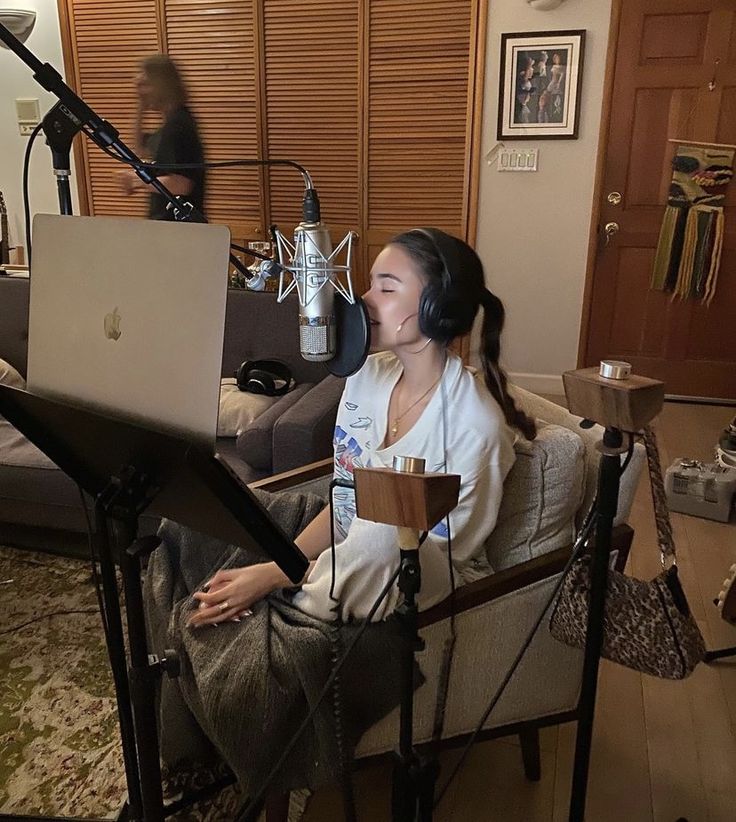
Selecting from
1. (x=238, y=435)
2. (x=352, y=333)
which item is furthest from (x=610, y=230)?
(x=352, y=333)

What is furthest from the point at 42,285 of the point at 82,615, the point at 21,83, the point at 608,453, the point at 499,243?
the point at 21,83

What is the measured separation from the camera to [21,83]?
432 centimetres

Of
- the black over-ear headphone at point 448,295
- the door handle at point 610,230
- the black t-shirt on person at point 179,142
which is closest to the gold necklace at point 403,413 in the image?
the black over-ear headphone at point 448,295

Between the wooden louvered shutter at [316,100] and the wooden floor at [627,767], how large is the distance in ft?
8.65

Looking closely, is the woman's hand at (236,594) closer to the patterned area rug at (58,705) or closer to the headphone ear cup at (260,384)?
the patterned area rug at (58,705)

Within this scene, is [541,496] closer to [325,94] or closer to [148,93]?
[148,93]

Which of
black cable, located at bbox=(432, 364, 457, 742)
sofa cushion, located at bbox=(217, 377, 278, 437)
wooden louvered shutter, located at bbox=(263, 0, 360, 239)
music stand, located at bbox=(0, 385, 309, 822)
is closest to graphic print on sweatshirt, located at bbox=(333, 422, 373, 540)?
black cable, located at bbox=(432, 364, 457, 742)

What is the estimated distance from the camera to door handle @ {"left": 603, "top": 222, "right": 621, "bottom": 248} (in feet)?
12.0

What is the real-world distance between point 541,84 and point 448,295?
2.86m

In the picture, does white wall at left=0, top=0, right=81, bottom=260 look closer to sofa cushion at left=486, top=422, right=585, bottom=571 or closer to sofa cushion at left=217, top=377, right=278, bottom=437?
sofa cushion at left=217, top=377, right=278, bottom=437

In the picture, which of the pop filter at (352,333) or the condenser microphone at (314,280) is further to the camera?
the pop filter at (352,333)

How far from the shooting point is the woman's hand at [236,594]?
1.16m

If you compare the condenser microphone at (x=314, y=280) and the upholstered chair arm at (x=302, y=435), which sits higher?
the condenser microphone at (x=314, y=280)

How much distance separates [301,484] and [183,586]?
0.35 metres
